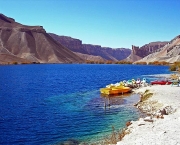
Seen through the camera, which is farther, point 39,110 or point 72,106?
point 72,106

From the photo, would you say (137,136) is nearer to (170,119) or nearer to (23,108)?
(170,119)

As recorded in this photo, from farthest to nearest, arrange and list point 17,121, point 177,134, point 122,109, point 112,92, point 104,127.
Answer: point 112,92 < point 122,109 < point 17,121 < point 104,127 < point 177,134

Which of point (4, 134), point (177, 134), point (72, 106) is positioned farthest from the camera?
point (72, 106)

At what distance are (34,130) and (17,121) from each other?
454cm

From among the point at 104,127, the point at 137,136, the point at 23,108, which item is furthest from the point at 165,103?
the point at 23,108

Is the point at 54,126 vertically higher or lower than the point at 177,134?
lower

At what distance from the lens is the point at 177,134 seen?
695 inches

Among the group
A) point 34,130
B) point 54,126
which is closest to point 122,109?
point 54,126

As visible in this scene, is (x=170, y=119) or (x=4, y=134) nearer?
(x=170, y=119)

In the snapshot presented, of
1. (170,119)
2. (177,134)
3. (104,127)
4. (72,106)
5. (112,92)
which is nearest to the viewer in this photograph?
(177,134)

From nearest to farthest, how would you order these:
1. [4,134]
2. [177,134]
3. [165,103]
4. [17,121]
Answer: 1. [177,134]
2. [4,134]
3. [17,121]
4. [165,103]

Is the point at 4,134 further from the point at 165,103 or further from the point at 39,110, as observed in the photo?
the point at 165,103

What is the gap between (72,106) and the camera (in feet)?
130

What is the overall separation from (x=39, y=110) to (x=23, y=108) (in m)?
2.82
